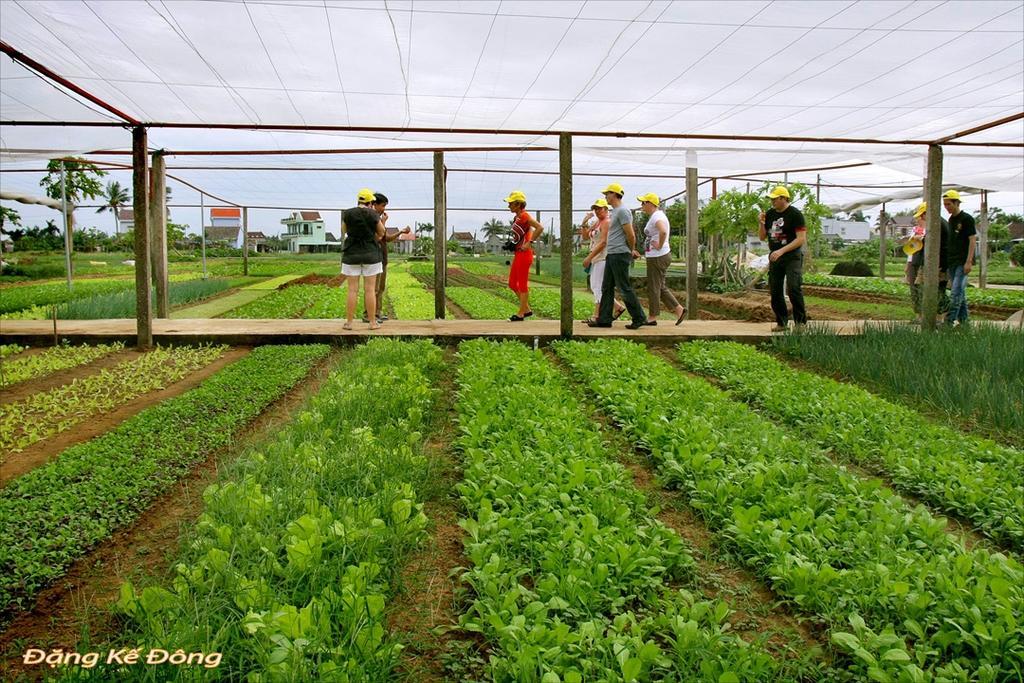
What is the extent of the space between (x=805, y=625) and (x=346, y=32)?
5281 mm

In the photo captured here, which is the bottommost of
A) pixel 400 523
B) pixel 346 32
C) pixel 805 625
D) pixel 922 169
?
pixel 805 625

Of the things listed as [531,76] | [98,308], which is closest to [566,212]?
[531,76]

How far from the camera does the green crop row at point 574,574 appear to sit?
2.20 meters

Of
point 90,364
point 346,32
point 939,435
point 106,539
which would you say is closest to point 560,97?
point 346,32

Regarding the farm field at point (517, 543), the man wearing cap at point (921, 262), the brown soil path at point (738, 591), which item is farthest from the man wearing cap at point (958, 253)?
the brown soil path at point (738, 591)

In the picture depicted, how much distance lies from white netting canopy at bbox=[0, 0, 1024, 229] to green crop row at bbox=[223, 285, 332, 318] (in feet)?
8.86

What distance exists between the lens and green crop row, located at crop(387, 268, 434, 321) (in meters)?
11.5

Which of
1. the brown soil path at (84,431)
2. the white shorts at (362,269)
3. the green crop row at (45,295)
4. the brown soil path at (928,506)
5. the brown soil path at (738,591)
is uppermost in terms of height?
the white shorts at (362,269)

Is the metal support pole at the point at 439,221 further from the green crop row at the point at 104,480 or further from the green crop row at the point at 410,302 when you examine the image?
the green crop row at the point at 104,480

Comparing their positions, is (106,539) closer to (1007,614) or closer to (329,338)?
(1007,614)

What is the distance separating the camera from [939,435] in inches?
175

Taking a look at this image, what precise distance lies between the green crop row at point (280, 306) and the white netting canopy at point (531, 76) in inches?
106

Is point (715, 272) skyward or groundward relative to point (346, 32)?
groundward

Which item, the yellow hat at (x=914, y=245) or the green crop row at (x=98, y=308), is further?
the green crop row at (x=98, y=308)
